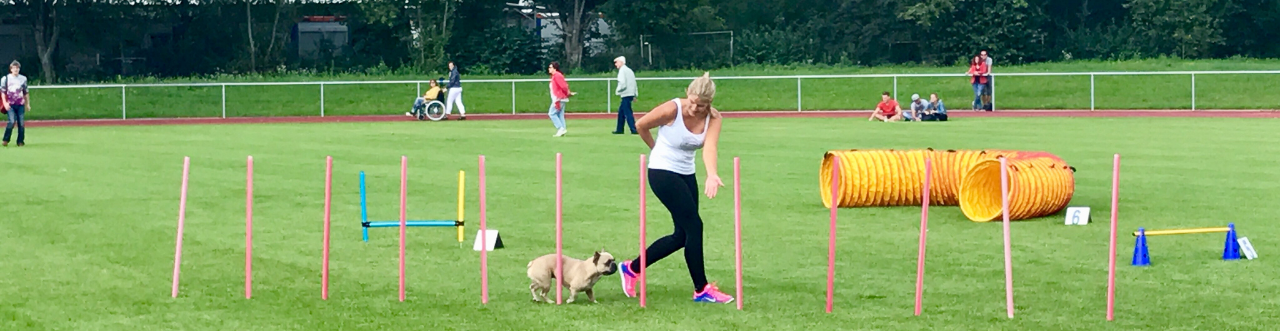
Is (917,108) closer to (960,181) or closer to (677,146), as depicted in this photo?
(960,181)

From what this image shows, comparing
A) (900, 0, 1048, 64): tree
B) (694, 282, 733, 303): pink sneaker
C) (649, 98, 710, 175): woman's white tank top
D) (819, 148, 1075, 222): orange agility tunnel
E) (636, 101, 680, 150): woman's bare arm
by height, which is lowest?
(694, 282, 733, 303): pink sneaker

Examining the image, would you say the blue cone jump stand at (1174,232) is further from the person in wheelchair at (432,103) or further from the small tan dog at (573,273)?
the person in wheelchair at (432,103)

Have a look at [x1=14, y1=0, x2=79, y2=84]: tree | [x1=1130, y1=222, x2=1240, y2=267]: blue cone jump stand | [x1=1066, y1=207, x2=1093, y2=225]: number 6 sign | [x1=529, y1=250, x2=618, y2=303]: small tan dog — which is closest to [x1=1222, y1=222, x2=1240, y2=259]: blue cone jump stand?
[x1=1130, y1=222, x2=1240, y2=267]: blue cone jump stand

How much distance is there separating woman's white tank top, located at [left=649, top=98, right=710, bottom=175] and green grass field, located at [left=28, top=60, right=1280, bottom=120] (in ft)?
116

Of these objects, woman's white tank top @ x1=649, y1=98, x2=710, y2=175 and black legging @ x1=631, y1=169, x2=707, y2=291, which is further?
black legging @ x1=631, y1=169, x2=707, y2=291

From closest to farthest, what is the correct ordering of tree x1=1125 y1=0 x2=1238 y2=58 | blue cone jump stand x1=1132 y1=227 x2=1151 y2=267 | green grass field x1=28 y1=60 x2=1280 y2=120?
blue cone jump stand x1=1132 y1=227 x2=1151 y2=267 < green grass field x1=28 y1=60 x2=1280 y2=120 < tree x1=1125 y1=0 x2=1238 y2=58

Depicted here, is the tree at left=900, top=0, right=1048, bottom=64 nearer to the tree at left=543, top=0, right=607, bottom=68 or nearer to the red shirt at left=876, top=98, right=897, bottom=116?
the tree at left=543, top=0, right=607, bottom=68

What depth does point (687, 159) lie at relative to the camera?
9711 mm

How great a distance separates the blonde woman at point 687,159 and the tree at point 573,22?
5879cm

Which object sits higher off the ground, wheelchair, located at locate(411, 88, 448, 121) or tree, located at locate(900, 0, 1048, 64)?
tree, located at locate(900, 0, 1048, 64)

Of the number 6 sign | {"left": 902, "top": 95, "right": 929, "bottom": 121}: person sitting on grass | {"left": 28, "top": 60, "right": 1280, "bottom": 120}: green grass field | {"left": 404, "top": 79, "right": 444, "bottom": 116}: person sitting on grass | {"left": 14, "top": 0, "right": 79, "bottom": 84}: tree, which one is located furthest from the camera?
{"left": 14, "top": 0, "right": 79, "bottom": 84}: tree

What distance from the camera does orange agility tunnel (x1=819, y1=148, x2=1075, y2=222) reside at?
574 inches

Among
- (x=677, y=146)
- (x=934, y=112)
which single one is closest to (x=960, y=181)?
(x=677, y=146)

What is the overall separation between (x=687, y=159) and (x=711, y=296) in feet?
2.67
